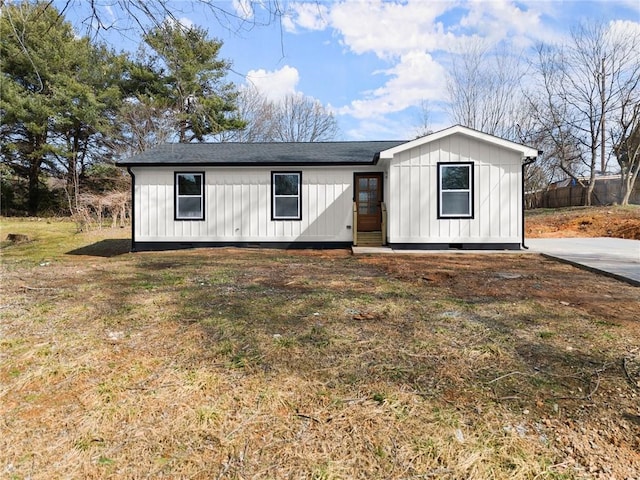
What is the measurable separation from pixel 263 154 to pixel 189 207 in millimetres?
2757

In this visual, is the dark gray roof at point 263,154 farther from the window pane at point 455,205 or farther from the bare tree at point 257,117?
the bare tree at point 257,117

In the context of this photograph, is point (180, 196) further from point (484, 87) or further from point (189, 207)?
point (484, 87)

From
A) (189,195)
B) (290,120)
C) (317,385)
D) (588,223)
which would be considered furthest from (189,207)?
(290,120)

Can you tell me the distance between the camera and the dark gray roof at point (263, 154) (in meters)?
10.7

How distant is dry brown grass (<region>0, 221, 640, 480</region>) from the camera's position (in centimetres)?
170

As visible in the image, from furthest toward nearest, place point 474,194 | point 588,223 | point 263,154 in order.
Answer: point 588,223
point 263,154
point 474,194

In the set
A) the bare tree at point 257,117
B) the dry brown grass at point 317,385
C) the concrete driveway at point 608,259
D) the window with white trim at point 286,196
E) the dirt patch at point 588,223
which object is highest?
the bare tree at point 257,117

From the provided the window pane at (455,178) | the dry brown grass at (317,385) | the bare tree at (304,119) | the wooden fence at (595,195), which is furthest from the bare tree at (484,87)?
the dry brown grass at (317,385)

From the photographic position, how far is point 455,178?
9.71 metres

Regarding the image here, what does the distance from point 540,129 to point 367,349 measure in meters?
25.1

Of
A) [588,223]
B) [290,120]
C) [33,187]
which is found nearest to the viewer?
[588,223]

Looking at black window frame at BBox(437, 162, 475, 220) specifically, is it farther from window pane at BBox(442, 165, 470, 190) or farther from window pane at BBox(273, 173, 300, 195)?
window pane at BBox(273, 173, 300, 195)

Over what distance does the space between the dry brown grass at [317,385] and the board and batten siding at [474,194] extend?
5.27 meters

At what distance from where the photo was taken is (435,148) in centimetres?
961
